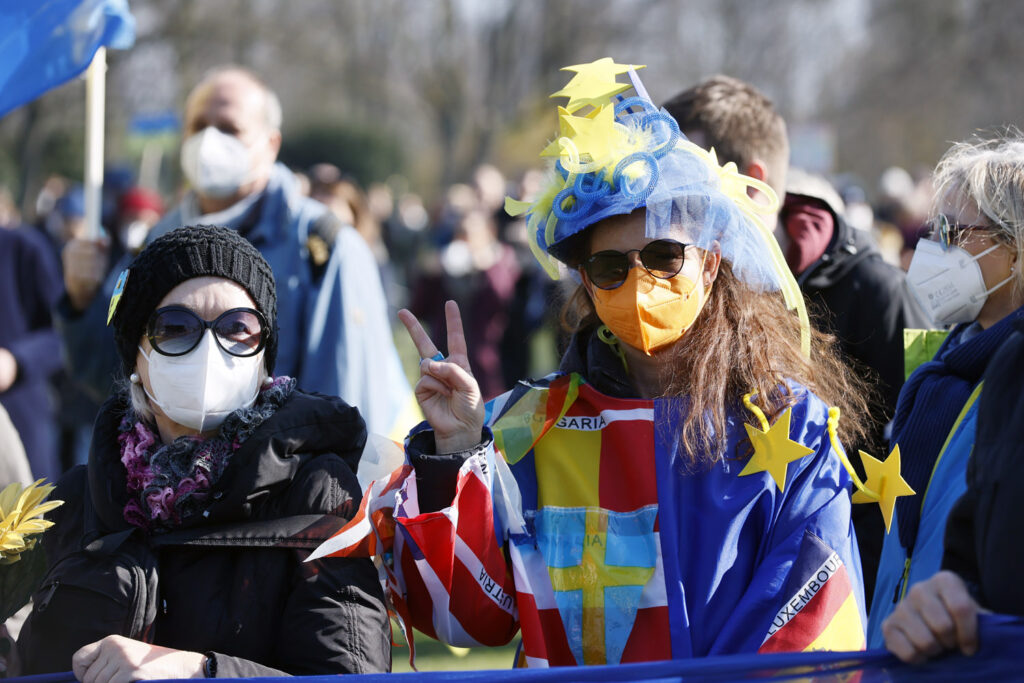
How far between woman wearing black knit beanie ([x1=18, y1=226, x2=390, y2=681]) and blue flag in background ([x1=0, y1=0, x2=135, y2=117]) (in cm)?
145

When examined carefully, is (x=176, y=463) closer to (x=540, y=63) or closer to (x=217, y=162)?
(x=217, y=162)

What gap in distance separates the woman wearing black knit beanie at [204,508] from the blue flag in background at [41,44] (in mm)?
1450

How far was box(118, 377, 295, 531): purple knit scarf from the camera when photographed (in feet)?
8.50

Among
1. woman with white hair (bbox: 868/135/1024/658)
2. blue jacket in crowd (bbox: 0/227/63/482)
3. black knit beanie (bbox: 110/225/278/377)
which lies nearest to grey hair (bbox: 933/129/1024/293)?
woman with white hair (bbox: 868/135/1024/658)

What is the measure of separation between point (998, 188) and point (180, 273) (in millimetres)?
2014

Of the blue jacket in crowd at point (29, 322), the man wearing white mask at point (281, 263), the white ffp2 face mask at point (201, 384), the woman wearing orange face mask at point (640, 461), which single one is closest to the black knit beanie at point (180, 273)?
the white ffp2 face mask at point (201, 384)

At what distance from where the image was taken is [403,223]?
21781 millimetres

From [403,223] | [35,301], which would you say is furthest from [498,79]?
[35,301]

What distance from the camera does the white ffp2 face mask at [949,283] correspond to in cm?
300

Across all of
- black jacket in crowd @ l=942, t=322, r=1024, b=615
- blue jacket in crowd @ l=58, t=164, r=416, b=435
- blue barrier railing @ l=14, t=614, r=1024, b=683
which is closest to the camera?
black jacket in crowd @ l=942, t=322, r=1024, b=615

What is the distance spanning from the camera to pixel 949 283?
3.04 m

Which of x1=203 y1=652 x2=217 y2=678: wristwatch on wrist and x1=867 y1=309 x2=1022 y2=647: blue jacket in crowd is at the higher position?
x1=867 y1=309 x2=1022 y2=647: blue jacket in crowd

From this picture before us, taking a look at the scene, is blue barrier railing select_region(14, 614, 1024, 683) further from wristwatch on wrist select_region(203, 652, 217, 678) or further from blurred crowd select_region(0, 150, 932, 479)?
blurred crowd select_region(0, 150, 932, 479)

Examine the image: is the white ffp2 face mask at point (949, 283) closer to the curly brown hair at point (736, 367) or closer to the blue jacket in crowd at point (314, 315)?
the curly brown hair at point (736, 367)
